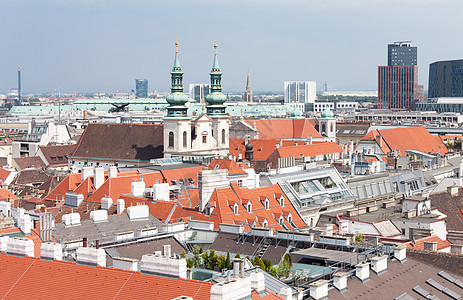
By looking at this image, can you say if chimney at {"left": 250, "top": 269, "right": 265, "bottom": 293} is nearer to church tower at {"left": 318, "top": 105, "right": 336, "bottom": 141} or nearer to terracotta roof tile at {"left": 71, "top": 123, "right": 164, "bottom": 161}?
terracotta roof tile at {"left": 71, "top": 123, "right": 164, "bottom": 161}

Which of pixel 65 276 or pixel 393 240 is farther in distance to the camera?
pixel 393 240

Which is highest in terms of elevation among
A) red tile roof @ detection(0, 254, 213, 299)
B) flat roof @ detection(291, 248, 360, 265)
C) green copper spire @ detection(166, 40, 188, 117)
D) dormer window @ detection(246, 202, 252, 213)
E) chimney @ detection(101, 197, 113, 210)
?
green copper spire @ detection(166, 40, 188, 117)

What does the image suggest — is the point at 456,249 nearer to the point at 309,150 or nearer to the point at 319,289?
the point at 319,289

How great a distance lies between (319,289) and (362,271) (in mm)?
3164

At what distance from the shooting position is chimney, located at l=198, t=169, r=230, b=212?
Answer: 51.9 meters

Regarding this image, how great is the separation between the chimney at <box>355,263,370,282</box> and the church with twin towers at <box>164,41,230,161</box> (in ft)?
219

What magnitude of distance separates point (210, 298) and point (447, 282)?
52.1ft

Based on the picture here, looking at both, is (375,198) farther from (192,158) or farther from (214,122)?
(214,122)

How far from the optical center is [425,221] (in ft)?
159

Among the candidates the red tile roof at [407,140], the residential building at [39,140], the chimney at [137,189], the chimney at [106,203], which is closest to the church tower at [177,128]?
the residential building at [39,140]

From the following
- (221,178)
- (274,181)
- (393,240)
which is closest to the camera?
(393,240)

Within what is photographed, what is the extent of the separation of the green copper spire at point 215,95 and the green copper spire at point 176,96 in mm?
5762

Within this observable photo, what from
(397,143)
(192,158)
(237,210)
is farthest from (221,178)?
(397,143)

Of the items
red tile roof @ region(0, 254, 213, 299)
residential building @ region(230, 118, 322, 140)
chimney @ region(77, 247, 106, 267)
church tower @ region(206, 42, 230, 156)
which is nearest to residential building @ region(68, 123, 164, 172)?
church tower @ region(206, 42, 230, 156)
